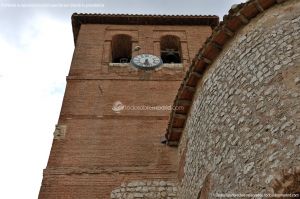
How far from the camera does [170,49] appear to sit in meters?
15.2

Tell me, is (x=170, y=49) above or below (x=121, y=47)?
→ below

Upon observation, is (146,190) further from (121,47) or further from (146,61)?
(121,47)

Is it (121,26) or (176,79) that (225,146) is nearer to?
(176,79)

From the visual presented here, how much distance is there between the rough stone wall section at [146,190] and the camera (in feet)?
28.4

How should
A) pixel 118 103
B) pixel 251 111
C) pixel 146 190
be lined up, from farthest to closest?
pixel 118 103
pixel 146 190
pixel 251 111

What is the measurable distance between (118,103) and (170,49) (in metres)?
4.42

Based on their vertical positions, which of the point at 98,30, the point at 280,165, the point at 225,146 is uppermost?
the point at 98,30

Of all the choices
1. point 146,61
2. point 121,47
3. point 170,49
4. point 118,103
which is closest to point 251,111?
point 118,103

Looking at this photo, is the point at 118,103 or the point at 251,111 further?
the point at 118,103

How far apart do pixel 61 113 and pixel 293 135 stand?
6920 millimetres

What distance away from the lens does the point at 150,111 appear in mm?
11172

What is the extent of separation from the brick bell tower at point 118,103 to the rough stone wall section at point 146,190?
0.11 feet

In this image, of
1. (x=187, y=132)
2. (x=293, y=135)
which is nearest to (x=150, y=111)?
(x=187, y=132)

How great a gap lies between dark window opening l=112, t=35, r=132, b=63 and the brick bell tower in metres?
0.03
